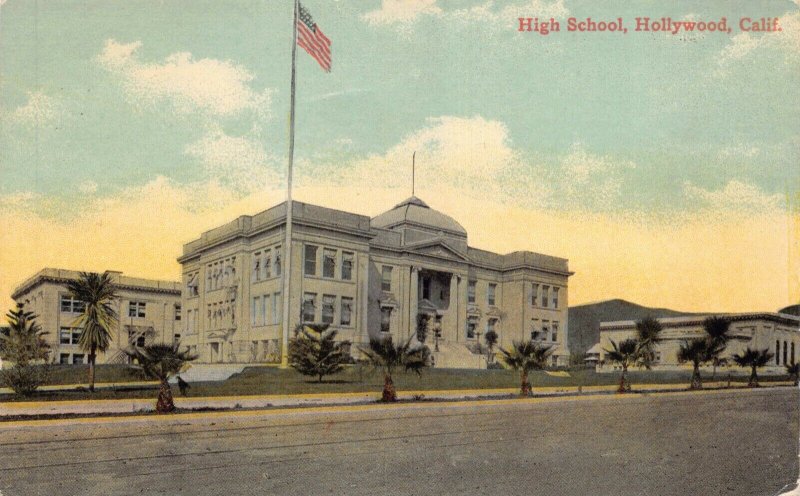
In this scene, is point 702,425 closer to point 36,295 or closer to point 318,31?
point 318,31

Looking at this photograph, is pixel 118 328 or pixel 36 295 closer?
pixel 36 295

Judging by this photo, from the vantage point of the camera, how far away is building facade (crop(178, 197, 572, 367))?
17.0 meters

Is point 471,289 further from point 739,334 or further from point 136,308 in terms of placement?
point 136,308

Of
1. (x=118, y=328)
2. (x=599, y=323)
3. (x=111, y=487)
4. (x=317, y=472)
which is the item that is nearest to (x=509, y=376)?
(x=599, y=323)

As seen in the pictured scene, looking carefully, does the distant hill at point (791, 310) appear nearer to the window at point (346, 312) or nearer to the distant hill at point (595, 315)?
the distant hill at point (595, 315)

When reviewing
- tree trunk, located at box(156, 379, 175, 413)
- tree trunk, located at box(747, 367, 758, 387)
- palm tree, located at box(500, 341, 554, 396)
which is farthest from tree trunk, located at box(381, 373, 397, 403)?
tree trunk, located at box(747, 367, 758, 387)

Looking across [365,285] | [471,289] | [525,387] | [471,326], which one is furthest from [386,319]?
[525,387]

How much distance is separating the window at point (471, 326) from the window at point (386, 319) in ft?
7.99

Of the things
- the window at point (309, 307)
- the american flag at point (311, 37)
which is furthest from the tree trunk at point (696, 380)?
the american flag at point (311, 37)

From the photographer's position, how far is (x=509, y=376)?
21.3 m

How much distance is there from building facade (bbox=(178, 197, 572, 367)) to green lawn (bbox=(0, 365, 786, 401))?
0.55m

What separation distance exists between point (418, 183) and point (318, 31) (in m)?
4.62

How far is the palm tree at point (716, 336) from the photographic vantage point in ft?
65.7

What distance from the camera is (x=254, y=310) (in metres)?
17.6
